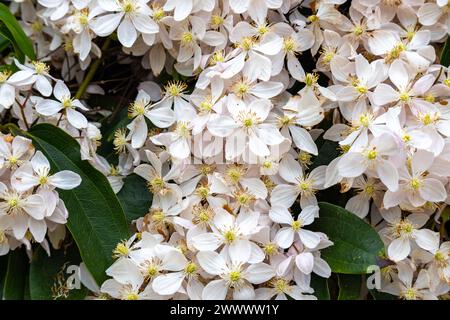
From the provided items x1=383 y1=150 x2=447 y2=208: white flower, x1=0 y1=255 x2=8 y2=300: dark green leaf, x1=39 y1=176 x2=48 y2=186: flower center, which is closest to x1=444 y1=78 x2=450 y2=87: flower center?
x1=383 y1=150 x2=447 y2=208: white flower

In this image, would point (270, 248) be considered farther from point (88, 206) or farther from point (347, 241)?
point (88, 206)

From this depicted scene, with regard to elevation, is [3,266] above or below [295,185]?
below

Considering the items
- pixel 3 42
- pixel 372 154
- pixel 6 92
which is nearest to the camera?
pixel 372 154

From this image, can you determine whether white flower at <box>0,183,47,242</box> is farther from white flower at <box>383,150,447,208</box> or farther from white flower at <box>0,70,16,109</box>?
white flower at <box>383,150,447,208</box>

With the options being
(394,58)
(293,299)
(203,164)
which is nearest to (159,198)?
(203,164)

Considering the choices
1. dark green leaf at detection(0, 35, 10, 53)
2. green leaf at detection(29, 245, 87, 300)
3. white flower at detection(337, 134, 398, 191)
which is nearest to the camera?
white flower at detection(337, 134, 398, 191)

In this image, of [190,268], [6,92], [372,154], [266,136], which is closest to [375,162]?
[372,154]
